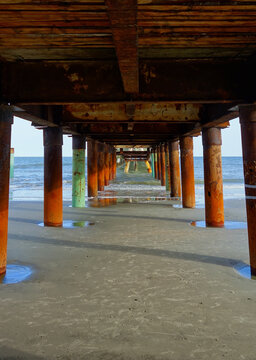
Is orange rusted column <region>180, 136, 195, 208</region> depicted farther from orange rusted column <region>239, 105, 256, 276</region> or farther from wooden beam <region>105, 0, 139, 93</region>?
wooden beam <region>105, 0, 139, 93</region>

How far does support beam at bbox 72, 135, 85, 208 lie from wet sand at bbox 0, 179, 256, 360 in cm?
499

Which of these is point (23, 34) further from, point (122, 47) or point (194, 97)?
point (194, 97)

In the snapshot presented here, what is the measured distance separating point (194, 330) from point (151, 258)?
2.24m

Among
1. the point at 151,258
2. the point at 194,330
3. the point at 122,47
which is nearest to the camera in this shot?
the point at 194,330

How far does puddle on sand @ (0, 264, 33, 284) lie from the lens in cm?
394

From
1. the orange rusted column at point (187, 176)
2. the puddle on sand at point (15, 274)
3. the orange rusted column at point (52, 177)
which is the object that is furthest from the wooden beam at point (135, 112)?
the puddle on sand at point (15, 274)

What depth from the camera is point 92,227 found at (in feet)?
24.7

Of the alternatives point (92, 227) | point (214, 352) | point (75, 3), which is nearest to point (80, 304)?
point (214, 352)

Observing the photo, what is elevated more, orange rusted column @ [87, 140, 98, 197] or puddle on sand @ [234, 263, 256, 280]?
orange rusted column @ [87, 140, 98, 197]

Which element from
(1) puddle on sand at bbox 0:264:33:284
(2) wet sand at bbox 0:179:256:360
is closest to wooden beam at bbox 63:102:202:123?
(2) wet sand at bbox 0:179:256:360

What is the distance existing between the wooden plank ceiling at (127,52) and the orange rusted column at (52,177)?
1.99m

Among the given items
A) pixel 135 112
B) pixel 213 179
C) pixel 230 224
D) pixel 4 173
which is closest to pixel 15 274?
pixel 4 173

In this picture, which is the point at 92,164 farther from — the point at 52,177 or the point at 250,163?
the point at 250,163

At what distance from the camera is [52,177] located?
301 inches
